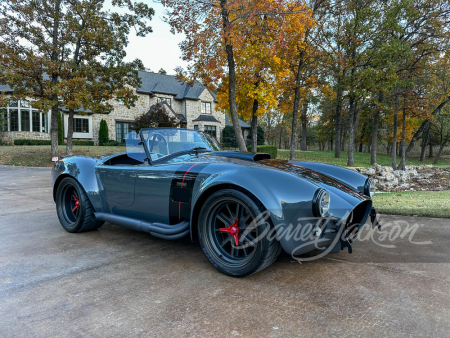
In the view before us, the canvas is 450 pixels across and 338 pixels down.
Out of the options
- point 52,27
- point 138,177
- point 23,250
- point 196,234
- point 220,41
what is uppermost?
point 52,27

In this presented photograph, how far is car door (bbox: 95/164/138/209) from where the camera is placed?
3.29 meters

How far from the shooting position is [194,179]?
2.80 m

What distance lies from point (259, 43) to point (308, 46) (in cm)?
544

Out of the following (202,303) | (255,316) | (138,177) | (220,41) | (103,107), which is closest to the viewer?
(255,316)

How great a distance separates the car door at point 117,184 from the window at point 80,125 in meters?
29.2

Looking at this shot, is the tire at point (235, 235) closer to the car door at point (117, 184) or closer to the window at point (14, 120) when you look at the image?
the car door at point (117, 184)

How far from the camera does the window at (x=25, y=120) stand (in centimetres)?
2717

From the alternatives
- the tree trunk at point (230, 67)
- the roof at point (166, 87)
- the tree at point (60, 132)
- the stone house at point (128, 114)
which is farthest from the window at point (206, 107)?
the tree trunk at point (230, 67)

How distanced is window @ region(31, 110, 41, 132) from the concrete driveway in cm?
2868

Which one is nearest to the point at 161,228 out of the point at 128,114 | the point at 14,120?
the point at 14,120

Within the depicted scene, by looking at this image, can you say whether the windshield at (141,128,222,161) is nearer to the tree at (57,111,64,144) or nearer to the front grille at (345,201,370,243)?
the front grille at (345,201,370,243)

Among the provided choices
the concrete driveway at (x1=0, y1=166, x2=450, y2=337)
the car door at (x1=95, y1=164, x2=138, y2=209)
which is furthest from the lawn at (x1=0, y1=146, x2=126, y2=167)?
the concrete driveway at (x1=0, y1=166, x2=450, y2=337)

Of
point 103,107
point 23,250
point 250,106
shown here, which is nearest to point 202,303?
point 23,250

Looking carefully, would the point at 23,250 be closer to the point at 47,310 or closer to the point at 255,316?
the point at 47,310
